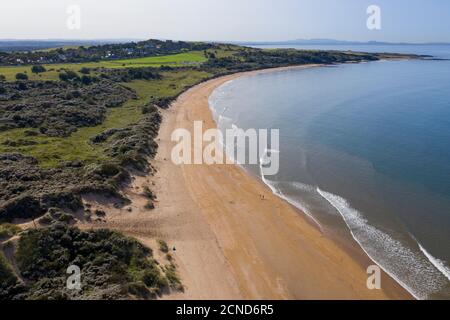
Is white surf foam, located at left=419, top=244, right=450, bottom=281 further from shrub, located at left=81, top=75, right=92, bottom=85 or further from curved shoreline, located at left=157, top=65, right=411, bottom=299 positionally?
shrub, located at left=81, top=75, right=92, bottom=85

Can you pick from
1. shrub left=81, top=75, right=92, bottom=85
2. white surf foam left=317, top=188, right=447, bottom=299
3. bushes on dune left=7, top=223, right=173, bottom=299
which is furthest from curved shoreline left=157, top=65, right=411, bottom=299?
shrub left=81, top=75, right=92, bottom=85

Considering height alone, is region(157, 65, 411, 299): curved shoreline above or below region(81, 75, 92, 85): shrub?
below

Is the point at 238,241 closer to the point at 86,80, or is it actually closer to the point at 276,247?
the point at 276,247

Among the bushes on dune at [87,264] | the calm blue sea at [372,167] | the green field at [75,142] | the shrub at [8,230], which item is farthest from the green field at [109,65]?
the bushes on dune at [87,264]

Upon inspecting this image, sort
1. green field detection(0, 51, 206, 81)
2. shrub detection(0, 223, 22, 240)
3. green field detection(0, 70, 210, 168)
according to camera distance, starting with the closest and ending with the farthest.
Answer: shrub detection(0, 223, 22, 240) < green field detection(0, 70, 210, 168) < green field detection(0, 51, 206, 81)

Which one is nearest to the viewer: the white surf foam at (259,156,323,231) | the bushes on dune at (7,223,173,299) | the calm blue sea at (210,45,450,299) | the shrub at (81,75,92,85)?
the bushes on dune at (7,223,173,299)

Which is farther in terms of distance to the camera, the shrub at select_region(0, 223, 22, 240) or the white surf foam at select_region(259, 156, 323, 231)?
the white surf foam at select_region(259, 156, 323, 231)

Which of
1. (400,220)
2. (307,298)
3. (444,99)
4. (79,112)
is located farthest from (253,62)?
(307,298)
